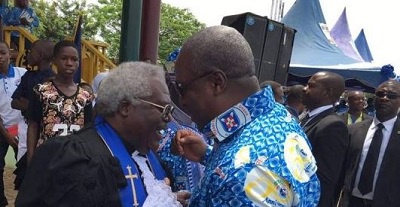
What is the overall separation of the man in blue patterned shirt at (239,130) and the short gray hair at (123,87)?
42 cm

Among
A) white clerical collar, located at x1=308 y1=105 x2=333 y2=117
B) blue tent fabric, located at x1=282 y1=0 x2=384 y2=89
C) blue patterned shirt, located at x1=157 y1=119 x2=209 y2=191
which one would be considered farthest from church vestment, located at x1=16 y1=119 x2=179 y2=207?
blue tent fabric, located at x1=282 y1=0 x2=384 y2=89

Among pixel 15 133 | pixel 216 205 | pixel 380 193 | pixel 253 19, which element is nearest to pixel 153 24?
pixel 253 19

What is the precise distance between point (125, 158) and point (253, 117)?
67cm

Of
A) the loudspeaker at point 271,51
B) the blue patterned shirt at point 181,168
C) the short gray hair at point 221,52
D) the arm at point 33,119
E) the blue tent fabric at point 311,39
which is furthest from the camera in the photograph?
the blue tent fabric at point 311,39

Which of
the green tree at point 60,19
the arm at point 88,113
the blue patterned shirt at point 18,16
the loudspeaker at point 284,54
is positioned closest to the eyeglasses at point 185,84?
the arm at point 88,113

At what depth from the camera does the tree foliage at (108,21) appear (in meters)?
37.2

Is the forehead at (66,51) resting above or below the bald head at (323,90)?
above

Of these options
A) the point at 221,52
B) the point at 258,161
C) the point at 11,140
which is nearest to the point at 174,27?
the point at 11,140

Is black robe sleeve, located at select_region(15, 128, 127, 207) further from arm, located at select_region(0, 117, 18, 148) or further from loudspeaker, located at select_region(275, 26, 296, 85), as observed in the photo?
loudspeaker, located at select_region(275, 26, 296, 85)

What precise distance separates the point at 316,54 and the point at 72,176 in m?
13.6

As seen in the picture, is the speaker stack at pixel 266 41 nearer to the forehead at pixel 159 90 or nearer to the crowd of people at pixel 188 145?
the crowd of people at pixel 188 145

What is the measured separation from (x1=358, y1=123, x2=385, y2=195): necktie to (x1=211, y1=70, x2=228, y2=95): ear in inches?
136

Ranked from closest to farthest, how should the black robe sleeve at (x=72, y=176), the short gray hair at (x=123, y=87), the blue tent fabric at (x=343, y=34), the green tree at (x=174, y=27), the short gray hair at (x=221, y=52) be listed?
1. the short gray hair at (x=221, y=52)
2. the black robe sleeve at (x=72, y=176)
3. the short gray hair at (x=123, y=87)
4. the blue tent fabric at (x=343, y=34)
5. the green tree at (x=174, y=27)

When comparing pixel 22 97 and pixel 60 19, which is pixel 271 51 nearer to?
pixel 22 97
